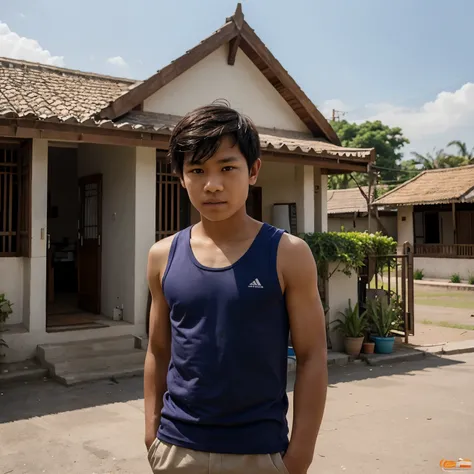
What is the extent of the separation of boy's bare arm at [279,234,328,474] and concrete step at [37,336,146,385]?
5555mm

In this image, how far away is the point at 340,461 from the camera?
4488 millimetres

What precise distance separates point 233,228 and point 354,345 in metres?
7.31

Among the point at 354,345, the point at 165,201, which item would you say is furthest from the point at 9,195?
the point at 354,345

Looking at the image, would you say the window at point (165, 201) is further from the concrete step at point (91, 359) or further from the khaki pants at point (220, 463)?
the khaki pants at point (220, 463)

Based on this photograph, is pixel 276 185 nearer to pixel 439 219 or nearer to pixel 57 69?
pixel 57 69

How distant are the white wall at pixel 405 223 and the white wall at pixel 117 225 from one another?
18943 mm

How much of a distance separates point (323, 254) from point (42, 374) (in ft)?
15.2

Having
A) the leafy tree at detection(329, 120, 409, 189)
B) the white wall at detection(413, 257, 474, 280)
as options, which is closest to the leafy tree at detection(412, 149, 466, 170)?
the leafy tree at detection(329, 120, 409, 189)

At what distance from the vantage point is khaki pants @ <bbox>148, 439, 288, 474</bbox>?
1.65m

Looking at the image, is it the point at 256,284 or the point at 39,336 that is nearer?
the point at 256,284

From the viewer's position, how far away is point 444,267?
22703 millimetres

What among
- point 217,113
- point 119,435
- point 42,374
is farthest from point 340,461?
point 42,374

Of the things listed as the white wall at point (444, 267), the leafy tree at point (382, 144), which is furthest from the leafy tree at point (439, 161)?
the white wall at point (444, 267)

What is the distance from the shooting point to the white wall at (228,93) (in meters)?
10.1
